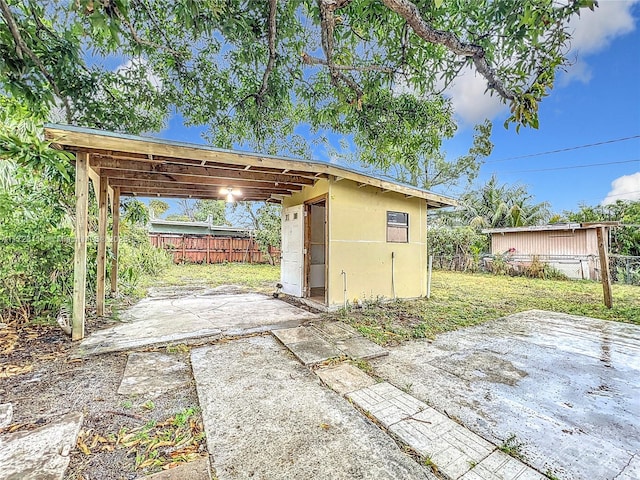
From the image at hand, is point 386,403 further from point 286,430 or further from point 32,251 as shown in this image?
point 32,251

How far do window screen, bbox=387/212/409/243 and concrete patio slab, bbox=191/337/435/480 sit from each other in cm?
420

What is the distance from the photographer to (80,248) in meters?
3.42

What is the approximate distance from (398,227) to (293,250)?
8.29ft

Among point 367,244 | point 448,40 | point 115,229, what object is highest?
point 448,40

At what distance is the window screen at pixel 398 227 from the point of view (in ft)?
20.8

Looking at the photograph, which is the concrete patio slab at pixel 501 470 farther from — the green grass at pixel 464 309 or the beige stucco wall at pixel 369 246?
the beige stucco wall at pixel 369 246

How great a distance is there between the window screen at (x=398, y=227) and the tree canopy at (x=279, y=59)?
4.12 ft

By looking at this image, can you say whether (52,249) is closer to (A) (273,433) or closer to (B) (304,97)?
(A) (273,433)

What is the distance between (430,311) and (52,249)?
6.19 metres

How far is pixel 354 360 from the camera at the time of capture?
10.0ft

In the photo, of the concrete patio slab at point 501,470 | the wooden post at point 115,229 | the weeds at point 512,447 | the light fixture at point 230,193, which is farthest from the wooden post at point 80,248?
the weeds at point 512,447

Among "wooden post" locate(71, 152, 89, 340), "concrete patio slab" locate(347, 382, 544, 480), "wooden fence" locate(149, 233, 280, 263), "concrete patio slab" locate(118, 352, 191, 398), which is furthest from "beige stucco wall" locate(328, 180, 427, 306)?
"wooden fence" locate(149, 233, 280, 263)

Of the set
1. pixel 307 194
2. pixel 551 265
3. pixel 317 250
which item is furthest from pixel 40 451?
pixel 551 265

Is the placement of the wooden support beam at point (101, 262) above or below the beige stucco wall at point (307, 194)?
below
